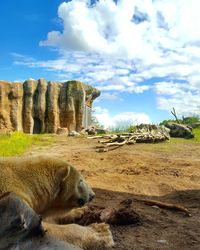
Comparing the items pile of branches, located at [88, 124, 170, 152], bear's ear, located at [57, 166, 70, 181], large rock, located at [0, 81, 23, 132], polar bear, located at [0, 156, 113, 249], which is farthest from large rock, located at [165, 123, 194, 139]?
bear's ear, located at [57, 166, 70, 181]

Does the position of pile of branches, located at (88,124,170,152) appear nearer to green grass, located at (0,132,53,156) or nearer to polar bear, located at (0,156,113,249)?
green grass, located at (0,132,53,156)

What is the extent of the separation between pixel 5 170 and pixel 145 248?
1663mm

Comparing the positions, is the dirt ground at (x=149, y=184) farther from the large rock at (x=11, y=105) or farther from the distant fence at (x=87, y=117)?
the distant fence at (x=87, y=117)

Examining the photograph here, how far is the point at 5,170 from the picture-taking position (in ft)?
14.8

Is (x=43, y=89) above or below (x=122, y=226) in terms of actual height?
above

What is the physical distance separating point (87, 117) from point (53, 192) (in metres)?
30.6

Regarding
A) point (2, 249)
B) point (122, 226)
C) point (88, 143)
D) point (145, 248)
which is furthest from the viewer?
point (88, 143)

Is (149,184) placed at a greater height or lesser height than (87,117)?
lesser

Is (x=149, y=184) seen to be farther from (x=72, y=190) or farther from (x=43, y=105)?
(x=43, y=105)

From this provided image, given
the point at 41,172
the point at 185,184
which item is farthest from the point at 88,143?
the point at 41,172

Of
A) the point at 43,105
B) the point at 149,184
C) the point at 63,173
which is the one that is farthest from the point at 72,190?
the point at 43,105

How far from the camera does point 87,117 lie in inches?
1390

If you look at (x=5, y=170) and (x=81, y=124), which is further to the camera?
(x=81, y=124)

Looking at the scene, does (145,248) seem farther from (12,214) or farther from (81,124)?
(81,124)
